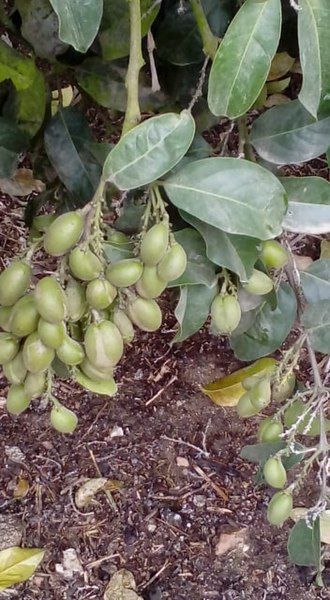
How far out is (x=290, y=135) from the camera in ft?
3.06

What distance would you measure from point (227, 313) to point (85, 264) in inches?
8.6

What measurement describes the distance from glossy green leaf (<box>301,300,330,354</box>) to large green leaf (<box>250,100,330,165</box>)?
0.20 meters

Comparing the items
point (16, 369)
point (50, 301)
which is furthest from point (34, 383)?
point (50, 301)

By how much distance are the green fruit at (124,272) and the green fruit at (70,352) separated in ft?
0.23

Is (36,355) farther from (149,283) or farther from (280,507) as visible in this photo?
(280,507)

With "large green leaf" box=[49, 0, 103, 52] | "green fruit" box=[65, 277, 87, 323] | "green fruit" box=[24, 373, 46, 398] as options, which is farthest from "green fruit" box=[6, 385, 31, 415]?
"large green leaf" box=[49, 0, 103, 52]

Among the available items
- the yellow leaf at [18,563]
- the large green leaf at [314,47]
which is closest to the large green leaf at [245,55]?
the large green leaf at [314,47]

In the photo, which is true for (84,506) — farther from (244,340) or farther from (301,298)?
(301,298)

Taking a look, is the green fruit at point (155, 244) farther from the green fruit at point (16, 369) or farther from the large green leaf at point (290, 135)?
the large green leaf at point (290, 135)

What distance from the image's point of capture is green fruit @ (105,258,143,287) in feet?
2.38

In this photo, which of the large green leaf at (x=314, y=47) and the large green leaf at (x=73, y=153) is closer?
the large green leaf at (x=314, y=47)

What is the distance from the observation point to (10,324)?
76 cm

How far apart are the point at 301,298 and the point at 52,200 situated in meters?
0.39

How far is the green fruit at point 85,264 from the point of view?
2.31 feet
